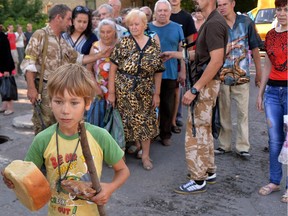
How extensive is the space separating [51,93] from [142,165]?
10.5 ft

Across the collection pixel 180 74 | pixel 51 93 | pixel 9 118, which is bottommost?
pixel 9 118

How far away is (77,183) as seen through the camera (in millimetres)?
1863

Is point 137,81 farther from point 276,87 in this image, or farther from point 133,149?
point 276,87

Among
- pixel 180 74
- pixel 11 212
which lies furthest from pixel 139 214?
pixel 180 74

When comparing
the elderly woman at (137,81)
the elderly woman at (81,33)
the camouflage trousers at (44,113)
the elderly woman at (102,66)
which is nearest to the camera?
the camouflage trousers at (44,113)

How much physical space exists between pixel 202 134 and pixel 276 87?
2.73ft

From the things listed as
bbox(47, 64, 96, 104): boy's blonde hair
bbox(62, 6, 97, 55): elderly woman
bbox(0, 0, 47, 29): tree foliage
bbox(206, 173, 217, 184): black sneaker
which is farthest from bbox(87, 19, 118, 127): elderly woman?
bbox(0, 0, 47, 29): tree foliage

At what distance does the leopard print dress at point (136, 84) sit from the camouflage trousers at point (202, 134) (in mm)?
808

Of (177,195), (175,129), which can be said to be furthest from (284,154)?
(175,129)

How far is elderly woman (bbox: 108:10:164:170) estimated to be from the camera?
14.9ft

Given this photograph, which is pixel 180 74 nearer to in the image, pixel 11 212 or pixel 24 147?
pixel 24 147

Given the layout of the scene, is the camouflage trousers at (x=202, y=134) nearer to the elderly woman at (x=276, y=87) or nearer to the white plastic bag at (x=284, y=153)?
the elderly woman at (x=276, y=87)

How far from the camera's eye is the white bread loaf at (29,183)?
172 cm

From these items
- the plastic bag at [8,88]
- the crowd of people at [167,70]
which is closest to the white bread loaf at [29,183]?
the crowd of people at [167,70]
